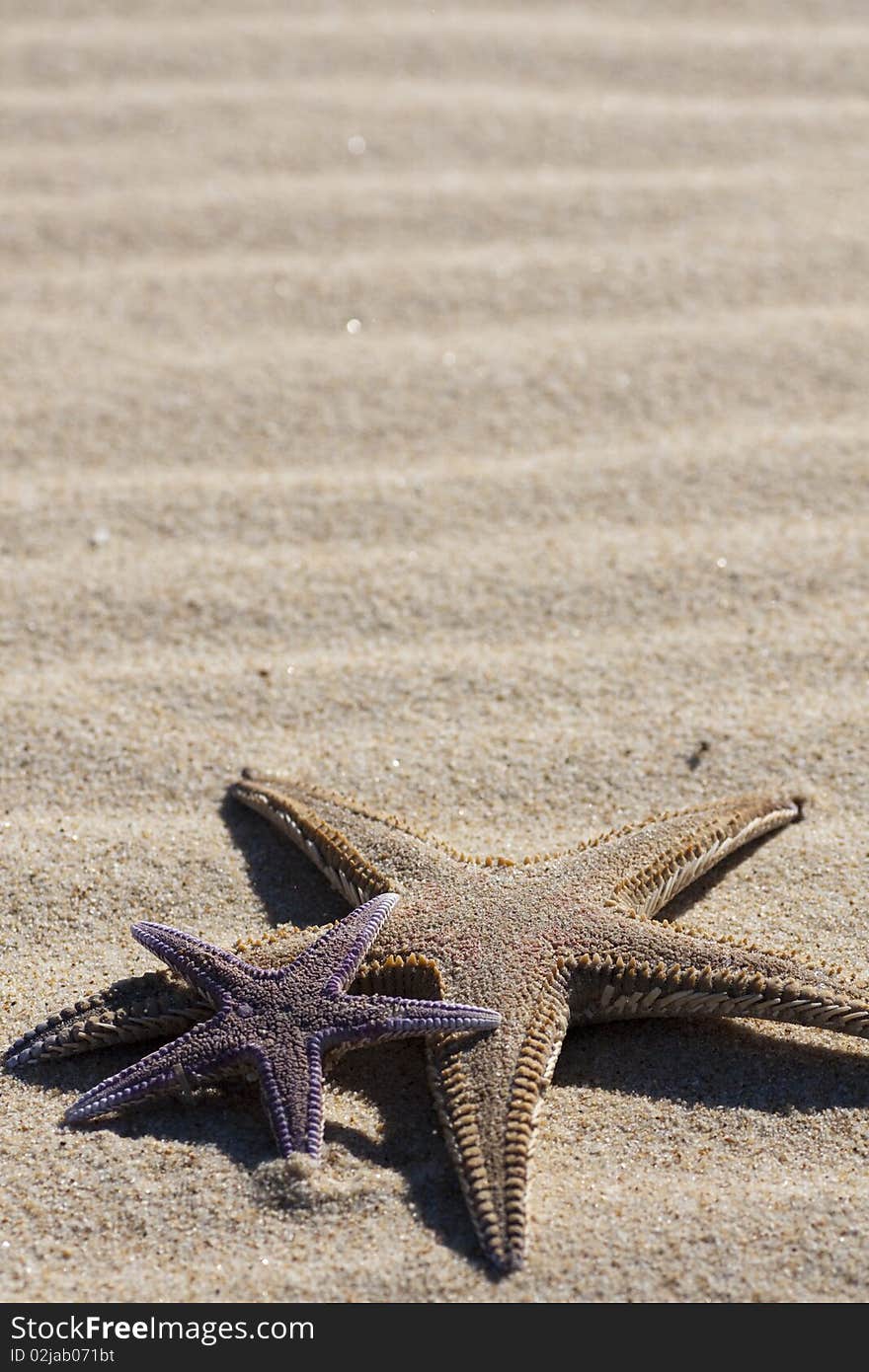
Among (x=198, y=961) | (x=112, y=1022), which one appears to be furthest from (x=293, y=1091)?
(x=112, y=1022)

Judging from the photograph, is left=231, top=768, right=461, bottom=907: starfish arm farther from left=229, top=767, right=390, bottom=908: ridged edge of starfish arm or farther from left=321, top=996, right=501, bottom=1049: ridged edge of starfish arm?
left=321, top=996, right=501, bottom=1049: ridged edge of starfish arm

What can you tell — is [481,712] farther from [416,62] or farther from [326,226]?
[416,62]

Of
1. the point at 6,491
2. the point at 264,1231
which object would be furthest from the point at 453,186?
the point at 264,1231

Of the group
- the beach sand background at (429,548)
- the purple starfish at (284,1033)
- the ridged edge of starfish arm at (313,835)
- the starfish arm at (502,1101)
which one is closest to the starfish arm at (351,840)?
the ridged edge of starfish arm at (313,835)

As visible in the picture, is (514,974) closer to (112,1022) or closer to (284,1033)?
(284,1033)

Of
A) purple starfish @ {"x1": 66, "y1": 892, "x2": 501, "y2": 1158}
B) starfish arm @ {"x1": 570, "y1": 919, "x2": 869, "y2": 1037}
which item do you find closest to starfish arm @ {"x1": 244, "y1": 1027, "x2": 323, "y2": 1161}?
purple starfish @ {"x1": 66, "y1": 892, "x2": 501, "y2": 1158}

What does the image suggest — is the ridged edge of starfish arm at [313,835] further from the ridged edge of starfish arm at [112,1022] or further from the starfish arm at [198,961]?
the ridged edge of starfish arm at [112,1022]
